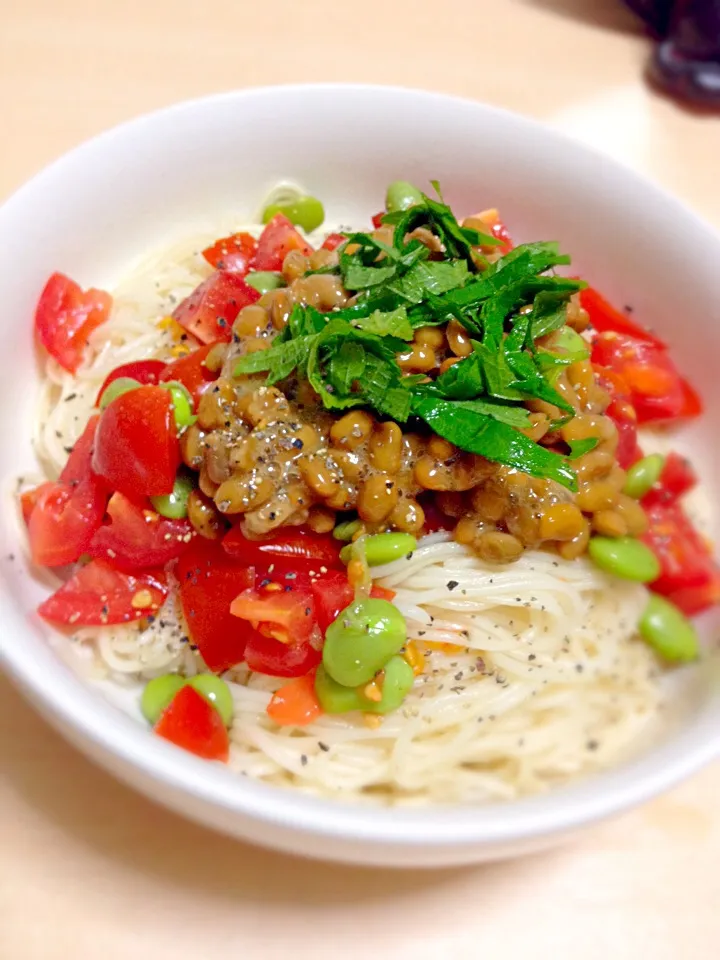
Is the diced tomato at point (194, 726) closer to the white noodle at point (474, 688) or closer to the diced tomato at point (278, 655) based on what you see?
the white noodle at point (474, 688)

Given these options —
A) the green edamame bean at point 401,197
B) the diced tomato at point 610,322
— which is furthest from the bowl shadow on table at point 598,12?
the diced tomato at point 610,322

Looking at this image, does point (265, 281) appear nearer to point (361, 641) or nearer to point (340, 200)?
point (340, 200)

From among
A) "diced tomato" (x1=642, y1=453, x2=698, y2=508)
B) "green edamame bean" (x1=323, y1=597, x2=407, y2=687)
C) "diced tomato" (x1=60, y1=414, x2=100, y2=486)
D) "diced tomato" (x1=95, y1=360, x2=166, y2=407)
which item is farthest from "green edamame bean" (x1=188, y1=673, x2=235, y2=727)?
"diced tomato" (x1=642, y1=453, x2=698, y2=508)

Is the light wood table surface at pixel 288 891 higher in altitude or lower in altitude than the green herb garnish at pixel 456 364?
lower

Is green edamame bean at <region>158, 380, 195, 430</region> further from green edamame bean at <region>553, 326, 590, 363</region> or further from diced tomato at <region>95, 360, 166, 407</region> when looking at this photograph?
green edamame bean at <region>553, 326, 590, 363</region>

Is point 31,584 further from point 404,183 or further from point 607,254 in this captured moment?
point 607,254
